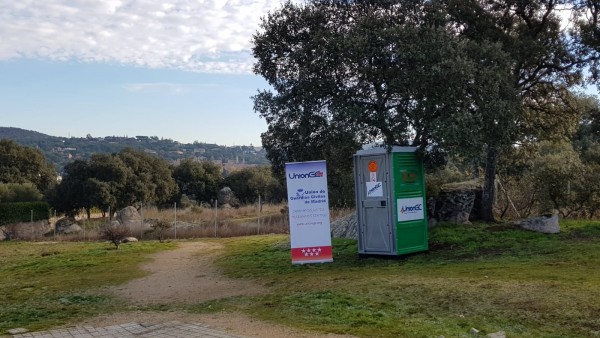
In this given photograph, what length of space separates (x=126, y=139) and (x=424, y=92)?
313ft

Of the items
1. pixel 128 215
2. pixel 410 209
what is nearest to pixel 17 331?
pixel 410 209

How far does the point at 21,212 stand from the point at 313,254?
2607 centimetres

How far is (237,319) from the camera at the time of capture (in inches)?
304

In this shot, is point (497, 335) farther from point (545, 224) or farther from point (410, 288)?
point (545, 224)

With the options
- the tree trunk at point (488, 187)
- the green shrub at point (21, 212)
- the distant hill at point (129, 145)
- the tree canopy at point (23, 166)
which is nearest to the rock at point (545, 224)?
the tree trunk at point (488, 187)

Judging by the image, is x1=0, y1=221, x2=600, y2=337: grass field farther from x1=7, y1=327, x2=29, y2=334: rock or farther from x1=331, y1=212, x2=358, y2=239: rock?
x1=331, y1=212, x2=358, y2=239: rock

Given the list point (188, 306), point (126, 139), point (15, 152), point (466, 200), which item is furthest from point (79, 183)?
point (126, 139)

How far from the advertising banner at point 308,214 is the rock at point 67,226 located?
20762mm

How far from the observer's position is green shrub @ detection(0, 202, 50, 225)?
106 ft

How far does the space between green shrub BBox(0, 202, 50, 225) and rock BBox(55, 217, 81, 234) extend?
1.10 meters

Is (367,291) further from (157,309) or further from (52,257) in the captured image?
(52,257)

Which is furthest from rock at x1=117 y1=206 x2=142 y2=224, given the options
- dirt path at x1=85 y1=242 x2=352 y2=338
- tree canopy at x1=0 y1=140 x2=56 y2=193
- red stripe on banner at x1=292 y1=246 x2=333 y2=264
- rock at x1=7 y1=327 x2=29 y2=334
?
rock at x1=7 y1=327 x2=29 y2=334

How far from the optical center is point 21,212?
3300 centimetres

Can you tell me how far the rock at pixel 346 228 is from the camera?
17.4 m
